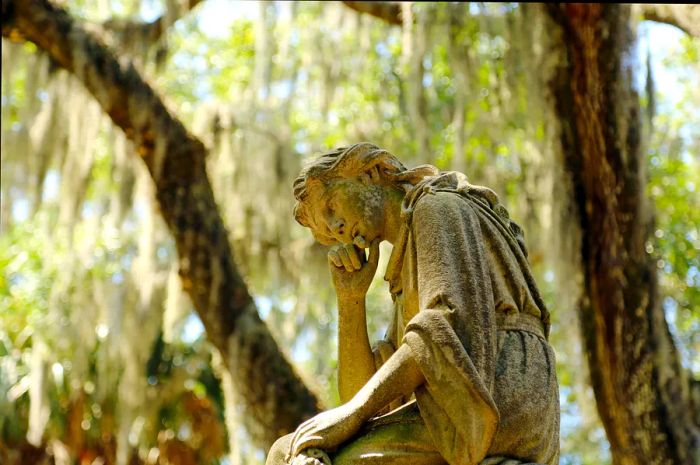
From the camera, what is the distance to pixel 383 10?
35.8 ft

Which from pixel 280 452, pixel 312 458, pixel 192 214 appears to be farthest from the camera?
pixel 192 214

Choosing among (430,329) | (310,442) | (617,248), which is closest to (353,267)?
(430,329)

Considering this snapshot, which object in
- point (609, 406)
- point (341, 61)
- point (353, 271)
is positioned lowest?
point (609, 406)

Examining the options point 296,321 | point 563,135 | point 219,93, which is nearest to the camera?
point 563,135

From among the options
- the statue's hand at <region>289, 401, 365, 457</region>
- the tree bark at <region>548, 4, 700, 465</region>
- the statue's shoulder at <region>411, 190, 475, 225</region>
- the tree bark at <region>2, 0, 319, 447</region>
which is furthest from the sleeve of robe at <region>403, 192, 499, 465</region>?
the tree bark at <region>2, 0, 319, 447</region>

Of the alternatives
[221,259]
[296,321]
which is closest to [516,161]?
[296,321]

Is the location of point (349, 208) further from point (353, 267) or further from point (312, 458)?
point (312, 458)

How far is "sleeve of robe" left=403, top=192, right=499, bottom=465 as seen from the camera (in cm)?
340

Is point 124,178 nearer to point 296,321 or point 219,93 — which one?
point 296,321

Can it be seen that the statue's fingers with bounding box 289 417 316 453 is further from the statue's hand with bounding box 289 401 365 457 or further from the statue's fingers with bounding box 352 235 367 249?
the statue's fingers with bounding box 352 235 367 249

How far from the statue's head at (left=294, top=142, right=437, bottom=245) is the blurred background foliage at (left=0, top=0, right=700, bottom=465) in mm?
4728

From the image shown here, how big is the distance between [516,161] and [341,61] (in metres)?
1.94

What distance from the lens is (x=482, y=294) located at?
3.59 meters

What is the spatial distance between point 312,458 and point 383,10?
790cm
